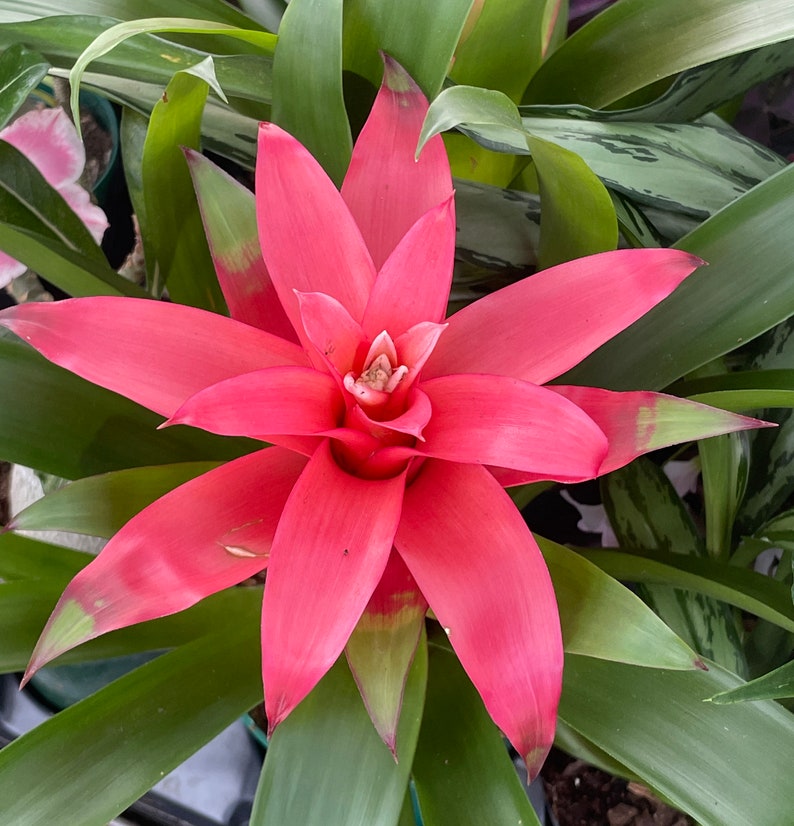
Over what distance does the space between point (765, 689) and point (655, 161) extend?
36 centimetres

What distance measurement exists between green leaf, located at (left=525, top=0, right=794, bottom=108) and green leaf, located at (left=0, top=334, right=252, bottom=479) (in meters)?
0.43

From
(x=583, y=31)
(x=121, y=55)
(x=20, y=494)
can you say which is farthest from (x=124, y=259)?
(x=583, y=31)

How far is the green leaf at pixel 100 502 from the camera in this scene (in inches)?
16.3

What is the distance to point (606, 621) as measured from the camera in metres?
0.38

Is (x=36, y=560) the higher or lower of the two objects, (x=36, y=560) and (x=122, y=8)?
the lower

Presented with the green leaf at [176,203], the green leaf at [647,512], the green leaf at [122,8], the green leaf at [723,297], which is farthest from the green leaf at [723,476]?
the green leaf at [122,8]

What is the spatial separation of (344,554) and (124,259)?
75cm

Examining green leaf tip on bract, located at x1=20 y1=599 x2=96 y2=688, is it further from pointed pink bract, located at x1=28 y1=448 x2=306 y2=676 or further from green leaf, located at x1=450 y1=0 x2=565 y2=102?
green leaf, located at x1=450 y1=0 x2=565 y2=102

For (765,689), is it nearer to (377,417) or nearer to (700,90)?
(377,417)

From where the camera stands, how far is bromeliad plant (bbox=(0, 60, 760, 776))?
0.33 metres

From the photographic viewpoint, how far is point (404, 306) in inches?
14.6

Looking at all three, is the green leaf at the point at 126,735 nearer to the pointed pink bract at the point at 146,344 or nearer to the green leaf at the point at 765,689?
the pointed pink bract at the point at 146,344

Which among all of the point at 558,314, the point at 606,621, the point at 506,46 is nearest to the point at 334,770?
the point at 606,621

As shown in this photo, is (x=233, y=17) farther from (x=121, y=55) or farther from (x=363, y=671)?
(x=363, y=671)
